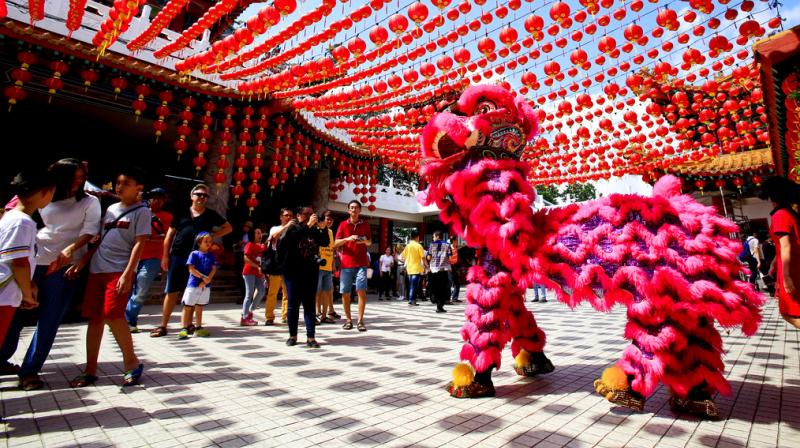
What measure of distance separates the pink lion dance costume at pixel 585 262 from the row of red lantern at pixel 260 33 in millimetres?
2841

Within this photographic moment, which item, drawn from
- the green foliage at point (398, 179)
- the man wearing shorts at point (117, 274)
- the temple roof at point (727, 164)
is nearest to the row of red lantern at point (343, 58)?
the man wearing shorts at point (117, 274)

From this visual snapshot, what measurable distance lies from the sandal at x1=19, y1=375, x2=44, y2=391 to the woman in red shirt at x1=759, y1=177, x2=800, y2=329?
504cm

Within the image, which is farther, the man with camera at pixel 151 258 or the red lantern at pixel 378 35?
the red lantern at pixel 378 35

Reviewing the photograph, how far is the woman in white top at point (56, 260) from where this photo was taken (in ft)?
8.64

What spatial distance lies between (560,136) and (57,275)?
8902 mm

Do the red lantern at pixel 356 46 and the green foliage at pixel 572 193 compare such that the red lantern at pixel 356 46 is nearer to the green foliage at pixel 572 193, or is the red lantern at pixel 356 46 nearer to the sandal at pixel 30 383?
the sandal at pixel 30 383

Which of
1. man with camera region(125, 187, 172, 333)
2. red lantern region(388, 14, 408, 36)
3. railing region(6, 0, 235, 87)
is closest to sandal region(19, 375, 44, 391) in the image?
man with camera region(125, 187, 172, 333)

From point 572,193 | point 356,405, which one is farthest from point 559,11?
point 572,193

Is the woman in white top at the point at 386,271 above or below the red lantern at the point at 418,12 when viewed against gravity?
below

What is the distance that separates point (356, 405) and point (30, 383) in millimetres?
2203

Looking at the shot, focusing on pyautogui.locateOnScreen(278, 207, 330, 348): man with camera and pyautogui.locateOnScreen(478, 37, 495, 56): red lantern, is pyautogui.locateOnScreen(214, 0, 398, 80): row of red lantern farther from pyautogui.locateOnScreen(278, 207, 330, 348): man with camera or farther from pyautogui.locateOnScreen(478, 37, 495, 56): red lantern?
pyautogui.locateOnScreen(278, 207, 330, 348): man with camera

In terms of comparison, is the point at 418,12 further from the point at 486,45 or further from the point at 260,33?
the point at 260,33

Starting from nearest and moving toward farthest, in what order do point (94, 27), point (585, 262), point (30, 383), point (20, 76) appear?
point (585, 262) < point (30, 383) < point (20, 76) < point (94, 27)

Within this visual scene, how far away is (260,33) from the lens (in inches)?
195
